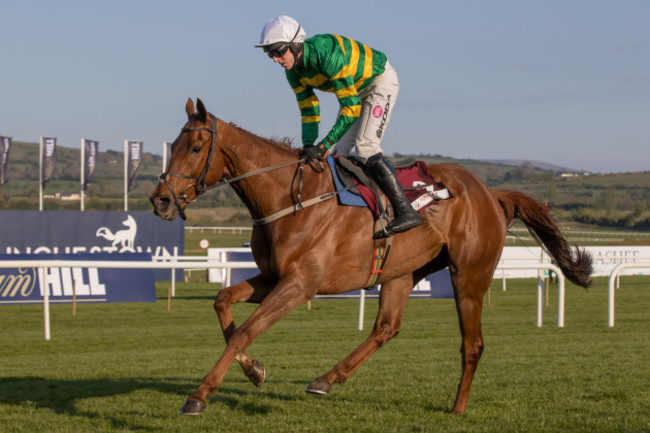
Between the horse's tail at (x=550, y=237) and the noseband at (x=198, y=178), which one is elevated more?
the noseband at (x=198, y=178)

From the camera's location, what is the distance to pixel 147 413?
497 cm

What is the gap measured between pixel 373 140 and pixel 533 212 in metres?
1.88

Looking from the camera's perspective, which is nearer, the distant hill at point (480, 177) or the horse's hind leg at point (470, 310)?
the horse's hind leg at point (470, 310)

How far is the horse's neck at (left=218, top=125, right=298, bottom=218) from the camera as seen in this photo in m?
4.88

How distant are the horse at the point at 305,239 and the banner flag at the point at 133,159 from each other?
29122 mm

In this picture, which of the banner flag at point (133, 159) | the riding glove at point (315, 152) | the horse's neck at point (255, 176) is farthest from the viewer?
the banner flag at point (133, 159)

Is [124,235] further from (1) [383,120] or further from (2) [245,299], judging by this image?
(2) [245,299]

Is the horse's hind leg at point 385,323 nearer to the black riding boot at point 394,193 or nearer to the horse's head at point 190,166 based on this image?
the black riding boot at point 394,193

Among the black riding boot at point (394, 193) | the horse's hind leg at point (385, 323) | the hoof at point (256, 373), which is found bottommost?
the hoof at point (256, 373)

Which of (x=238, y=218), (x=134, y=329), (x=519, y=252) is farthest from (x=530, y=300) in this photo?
(x=238, y=218)

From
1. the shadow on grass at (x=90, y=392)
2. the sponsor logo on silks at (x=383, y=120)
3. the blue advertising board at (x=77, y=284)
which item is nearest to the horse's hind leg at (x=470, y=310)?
the sponsor logo on silks at (x=383, y=120)

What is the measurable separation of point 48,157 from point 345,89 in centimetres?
2886

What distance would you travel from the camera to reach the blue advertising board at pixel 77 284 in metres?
13.6

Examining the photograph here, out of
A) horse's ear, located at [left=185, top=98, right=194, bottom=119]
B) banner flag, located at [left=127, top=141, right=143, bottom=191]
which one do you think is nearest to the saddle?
horse's ear, located at [left=185, top=98, right=194, bottom=119]
